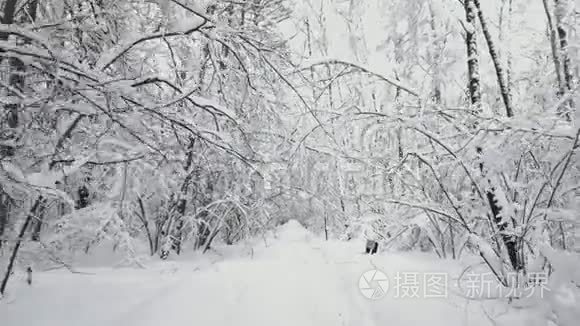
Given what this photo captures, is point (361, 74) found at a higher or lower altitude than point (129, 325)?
higher

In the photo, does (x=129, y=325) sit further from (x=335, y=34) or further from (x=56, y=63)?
(x=335, y=34)

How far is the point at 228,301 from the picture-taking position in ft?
8.56

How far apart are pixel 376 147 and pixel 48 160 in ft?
8.94

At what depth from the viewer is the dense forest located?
1.96 meters

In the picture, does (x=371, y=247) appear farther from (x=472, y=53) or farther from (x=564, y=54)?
(x=564, y=54)

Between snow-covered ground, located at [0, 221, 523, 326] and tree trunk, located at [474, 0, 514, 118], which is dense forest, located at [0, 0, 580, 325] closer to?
tree trunk, located at [474, 0, 514, 118]

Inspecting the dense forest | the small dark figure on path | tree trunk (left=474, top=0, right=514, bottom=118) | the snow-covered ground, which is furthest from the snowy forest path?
tree trunk (left=474, top=0, right=514, bottom=118)

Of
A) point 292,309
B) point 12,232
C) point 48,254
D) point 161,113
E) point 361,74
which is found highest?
point 361,74

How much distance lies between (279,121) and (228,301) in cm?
138

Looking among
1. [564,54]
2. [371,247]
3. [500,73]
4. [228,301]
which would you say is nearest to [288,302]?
[228,301]

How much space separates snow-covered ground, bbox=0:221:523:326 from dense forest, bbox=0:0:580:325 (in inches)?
10.6

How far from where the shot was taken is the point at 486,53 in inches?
155

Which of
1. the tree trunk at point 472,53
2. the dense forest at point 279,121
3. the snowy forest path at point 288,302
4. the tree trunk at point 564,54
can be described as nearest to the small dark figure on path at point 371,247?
the dense forest at point 279,121

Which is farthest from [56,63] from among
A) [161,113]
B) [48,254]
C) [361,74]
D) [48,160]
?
[361,74]
